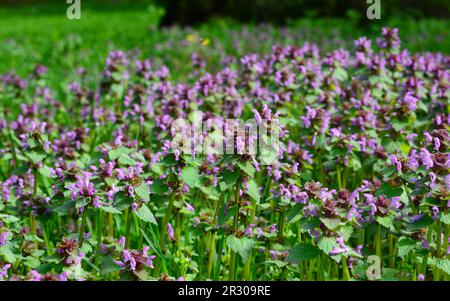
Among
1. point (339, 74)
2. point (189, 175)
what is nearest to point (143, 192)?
point (189, 175)

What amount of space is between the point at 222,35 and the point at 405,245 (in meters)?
9.68

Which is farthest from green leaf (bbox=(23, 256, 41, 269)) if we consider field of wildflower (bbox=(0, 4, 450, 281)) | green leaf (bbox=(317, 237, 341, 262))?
green leaf (bbox=(317, 237, 341, 262))

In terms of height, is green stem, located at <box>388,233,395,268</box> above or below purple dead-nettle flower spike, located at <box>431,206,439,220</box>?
below

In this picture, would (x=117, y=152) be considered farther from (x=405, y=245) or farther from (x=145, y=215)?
(x=405, y=245)

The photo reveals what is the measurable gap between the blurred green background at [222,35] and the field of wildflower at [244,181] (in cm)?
302

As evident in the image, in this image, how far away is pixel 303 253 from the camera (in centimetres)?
283

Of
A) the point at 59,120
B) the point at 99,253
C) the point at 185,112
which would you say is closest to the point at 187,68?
the point at 59,120

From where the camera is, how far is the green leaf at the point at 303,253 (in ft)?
9.16

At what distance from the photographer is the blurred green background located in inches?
399

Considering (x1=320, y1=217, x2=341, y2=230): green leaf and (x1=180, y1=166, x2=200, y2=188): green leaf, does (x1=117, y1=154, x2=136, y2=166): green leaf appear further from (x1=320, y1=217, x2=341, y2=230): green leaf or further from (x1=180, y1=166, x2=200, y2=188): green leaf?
(x1=320, y1=217, x2=341, y2=230): green leaf

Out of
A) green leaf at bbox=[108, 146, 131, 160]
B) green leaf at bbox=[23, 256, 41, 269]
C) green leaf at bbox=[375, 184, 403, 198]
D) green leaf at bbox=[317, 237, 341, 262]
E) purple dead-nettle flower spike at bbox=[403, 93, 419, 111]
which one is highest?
purple dead-nettle flower spike at bbox=[403, 93, 419, 111]

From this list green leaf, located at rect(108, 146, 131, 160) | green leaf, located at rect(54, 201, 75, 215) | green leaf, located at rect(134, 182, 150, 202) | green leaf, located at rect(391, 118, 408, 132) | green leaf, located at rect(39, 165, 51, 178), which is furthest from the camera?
green leaf, located at rect(391, 118, 408, 132)

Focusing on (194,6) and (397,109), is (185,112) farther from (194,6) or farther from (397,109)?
(194,6)
